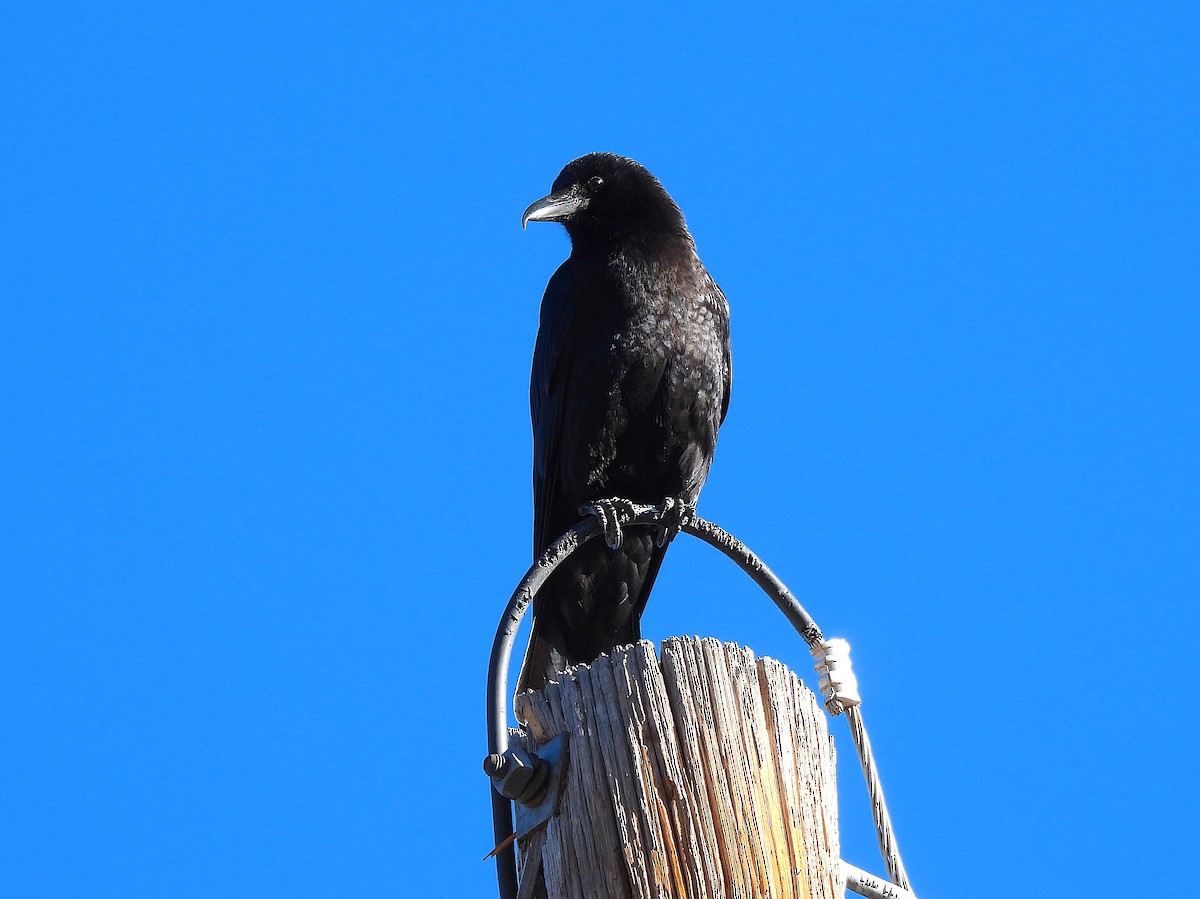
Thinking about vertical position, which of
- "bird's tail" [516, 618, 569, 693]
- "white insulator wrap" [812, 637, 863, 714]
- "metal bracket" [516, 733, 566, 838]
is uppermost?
"bird's tail" [516, 618, 569, 693]

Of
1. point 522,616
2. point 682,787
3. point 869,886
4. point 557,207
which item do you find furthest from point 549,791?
point 557,207

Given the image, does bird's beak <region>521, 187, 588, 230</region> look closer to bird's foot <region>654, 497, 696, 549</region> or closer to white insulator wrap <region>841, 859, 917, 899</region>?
bird's foot <region>654, 497, 696, 549</region>

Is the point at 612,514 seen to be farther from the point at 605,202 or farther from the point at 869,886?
the point at 605,202

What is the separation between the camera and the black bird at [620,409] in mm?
5148

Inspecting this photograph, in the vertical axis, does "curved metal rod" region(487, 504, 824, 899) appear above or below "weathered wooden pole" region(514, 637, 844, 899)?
above

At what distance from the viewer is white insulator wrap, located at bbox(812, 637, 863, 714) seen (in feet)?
9.73

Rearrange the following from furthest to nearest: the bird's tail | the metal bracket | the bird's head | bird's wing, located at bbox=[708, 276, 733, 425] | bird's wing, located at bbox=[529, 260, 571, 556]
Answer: the bird's head
bird's wing, located at bbox=[708, 276, 733, 425]
bird's wing, located at bbox=[529, 260, 571, 556]
the bird's tail
the metal bracket

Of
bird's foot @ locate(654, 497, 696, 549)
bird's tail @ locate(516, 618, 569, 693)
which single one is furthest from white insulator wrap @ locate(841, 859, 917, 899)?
bird's tail @ locate(516, 618, 569, 693)

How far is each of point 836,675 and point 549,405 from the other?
274cm

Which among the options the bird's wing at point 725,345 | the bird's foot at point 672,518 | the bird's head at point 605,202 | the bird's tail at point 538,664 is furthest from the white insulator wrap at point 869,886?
the bird's head at point 605,202

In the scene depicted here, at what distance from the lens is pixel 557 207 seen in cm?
595

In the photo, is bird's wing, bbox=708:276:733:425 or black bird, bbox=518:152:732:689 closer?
black bird, bbox=518:152:732:689

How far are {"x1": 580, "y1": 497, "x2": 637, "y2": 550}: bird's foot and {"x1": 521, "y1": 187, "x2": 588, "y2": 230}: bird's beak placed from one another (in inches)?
73.1

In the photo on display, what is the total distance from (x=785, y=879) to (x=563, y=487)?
3.26 m
